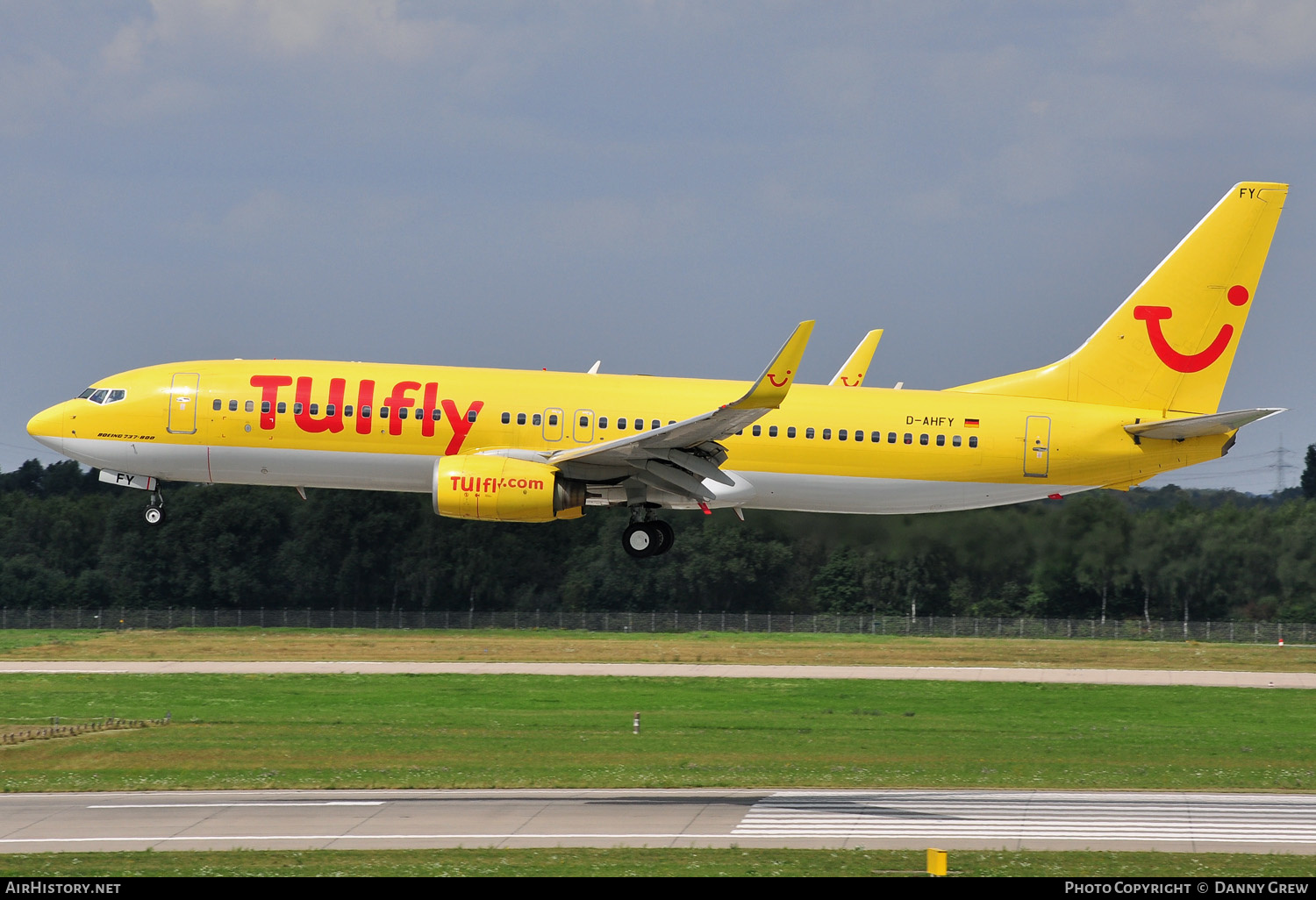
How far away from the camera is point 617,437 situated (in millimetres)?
41125

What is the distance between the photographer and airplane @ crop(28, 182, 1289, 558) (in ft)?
134

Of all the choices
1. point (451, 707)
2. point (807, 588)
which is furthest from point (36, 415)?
point (807, 588)

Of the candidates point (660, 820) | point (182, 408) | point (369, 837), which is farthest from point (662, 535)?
point (182, 408)

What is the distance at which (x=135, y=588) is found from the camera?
9169 cm

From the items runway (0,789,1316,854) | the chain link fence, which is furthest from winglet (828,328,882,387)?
the chain link fence

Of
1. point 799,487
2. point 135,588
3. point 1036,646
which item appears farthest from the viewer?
point 135,588

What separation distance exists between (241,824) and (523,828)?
613 centimetres

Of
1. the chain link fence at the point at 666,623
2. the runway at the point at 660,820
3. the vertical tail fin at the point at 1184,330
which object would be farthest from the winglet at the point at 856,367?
the chain link fence at the point at 666,623

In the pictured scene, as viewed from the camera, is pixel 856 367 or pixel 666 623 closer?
pixel 856 367

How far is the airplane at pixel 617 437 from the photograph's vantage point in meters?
40.9

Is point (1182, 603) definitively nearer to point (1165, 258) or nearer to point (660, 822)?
point (1165, 258)

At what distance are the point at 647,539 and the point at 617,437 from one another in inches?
117

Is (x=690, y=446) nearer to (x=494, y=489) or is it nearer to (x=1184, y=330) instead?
(x=494, y=489)

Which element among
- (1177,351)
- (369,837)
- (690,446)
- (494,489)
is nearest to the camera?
(369,837)
